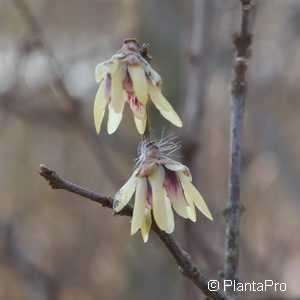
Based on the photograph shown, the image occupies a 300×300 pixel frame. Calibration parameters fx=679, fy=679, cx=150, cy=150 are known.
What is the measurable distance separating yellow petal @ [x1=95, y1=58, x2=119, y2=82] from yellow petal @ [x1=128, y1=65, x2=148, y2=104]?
0.02 metres

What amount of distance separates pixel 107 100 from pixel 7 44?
9.16 feet

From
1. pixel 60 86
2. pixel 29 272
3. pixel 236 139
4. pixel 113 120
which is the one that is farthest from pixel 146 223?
pixel 29 272

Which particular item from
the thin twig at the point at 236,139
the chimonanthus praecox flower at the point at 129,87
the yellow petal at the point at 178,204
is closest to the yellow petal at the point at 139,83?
the chimonanthus praecox flower at the point at 129,87

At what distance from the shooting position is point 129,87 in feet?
2.46

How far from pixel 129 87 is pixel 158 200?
130mm

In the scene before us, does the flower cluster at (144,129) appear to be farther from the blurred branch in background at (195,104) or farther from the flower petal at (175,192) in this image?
the blurred branch in background at (195,104)

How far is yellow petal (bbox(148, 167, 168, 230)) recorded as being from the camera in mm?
715

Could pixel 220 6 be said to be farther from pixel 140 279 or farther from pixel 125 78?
pixel 125 78

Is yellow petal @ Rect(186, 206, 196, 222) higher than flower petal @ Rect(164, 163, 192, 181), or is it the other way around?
flower petal @ Rect(164, 163, 192, 181)

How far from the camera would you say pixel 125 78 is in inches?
29.4

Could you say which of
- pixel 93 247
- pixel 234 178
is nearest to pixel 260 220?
pixel 93 247

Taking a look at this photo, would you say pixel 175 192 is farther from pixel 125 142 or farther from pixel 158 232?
pixel 125 142

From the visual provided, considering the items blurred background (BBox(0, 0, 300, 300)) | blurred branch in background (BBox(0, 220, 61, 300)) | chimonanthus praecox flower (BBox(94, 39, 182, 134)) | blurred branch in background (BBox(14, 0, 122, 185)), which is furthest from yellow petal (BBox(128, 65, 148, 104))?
blurred branch in background (BBox(0, 220, 61, 300))

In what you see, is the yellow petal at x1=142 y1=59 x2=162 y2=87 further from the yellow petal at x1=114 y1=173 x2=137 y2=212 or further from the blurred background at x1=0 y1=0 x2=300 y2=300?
the blurred background at x1=0 y1=0 x2=300 y2=300
